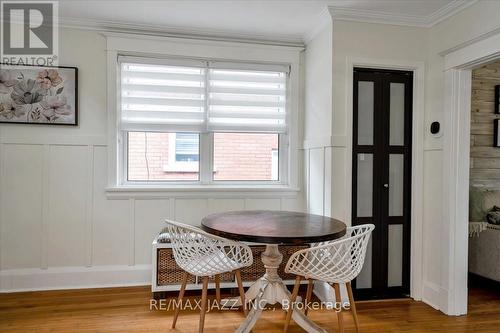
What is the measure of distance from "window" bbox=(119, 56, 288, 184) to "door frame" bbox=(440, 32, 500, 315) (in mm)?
1484

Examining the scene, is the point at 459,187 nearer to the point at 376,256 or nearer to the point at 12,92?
the point at 376,256

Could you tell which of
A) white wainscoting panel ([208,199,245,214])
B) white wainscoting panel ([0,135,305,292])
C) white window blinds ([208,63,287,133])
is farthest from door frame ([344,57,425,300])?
white wainscoting panel ([0,135,305,292])

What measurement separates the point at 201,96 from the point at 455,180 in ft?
7.74

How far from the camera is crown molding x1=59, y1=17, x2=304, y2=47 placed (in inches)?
123

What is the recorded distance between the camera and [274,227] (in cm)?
217

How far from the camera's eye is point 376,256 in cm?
300

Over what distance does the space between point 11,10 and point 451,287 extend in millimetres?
4254

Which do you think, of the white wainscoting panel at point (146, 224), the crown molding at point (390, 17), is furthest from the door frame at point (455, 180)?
the white wainscoting panel at point (146, 224)

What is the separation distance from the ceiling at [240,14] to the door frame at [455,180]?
1.46 ft

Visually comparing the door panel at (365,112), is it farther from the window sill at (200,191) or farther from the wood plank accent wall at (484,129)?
the wood plank accent wall at (484,129)

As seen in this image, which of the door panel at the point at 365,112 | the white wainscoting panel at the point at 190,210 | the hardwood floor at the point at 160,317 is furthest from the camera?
the white wainscoting panel at the point at 190,210

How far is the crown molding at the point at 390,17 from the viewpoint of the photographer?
2772mm

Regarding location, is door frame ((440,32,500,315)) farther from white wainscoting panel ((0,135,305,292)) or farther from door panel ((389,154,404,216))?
white wainscoting panel ((0,135,305,292))

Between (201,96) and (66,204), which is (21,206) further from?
(201,96)
